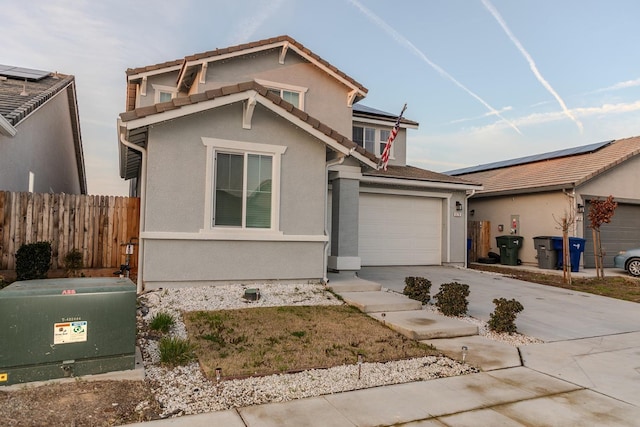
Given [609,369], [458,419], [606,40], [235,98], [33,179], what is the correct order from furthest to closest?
[606,40] < [33,179] < [235,98] < [609,369] < [458,419]

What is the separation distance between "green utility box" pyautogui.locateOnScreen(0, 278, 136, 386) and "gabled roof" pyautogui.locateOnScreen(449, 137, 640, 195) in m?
16.1

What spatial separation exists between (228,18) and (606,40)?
1223 cm

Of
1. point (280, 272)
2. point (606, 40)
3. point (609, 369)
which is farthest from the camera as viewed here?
point (606, 40)

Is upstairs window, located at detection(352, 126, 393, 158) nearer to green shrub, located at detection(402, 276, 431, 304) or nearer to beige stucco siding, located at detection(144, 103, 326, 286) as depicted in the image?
beige stucco siding, located at detection(144, 103, 326, 286)

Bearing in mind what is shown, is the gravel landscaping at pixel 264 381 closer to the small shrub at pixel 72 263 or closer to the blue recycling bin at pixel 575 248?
the small shrub at pixel 72 263

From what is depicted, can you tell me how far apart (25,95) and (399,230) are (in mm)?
12183

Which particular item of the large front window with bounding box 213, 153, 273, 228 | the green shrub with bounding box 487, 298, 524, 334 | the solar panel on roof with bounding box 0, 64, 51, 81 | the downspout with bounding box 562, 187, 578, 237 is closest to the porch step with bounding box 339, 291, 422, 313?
the green shrub with bounding box 487, 298, 524, 334

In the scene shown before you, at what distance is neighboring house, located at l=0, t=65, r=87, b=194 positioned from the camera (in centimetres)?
950

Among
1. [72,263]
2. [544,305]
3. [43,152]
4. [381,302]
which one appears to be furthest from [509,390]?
[43,152]

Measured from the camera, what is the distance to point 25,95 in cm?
1132

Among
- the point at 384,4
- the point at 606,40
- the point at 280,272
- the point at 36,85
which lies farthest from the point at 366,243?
the point at 36,85

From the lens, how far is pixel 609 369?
5.00m

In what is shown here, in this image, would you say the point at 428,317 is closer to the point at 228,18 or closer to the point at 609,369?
the point at 609,369

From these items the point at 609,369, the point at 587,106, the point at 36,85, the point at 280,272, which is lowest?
the point at 609,369
